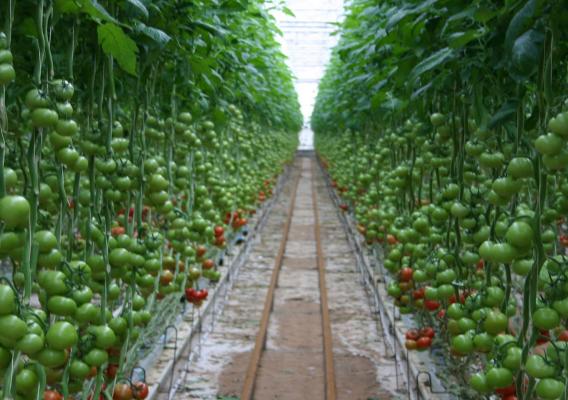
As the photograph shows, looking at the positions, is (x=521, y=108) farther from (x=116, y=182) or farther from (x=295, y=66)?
(x=295, y=66)

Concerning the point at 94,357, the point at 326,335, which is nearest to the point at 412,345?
the point at 326,335

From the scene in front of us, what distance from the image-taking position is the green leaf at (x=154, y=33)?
262 cm

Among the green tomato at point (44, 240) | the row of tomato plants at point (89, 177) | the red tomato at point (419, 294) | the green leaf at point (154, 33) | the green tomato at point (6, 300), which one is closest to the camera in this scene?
the green tomato at point (6, 300)

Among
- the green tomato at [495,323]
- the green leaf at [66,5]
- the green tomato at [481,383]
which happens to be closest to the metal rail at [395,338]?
the green tomato at [495,323]

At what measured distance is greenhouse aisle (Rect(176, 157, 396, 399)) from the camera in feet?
15.5

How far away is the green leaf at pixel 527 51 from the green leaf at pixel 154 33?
1.28m

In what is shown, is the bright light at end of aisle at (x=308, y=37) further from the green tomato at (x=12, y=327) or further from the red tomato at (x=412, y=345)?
the green tomato at (x=12, y=327)

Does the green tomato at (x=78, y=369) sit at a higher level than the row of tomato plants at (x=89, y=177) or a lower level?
lower

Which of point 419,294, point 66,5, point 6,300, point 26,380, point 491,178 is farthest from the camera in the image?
point 419,294

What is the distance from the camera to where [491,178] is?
304cm

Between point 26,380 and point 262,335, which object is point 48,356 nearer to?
point 26,380

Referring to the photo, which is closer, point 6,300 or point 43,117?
point 6,300

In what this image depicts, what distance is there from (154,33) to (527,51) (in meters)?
1.39

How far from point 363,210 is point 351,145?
9.63 feet
